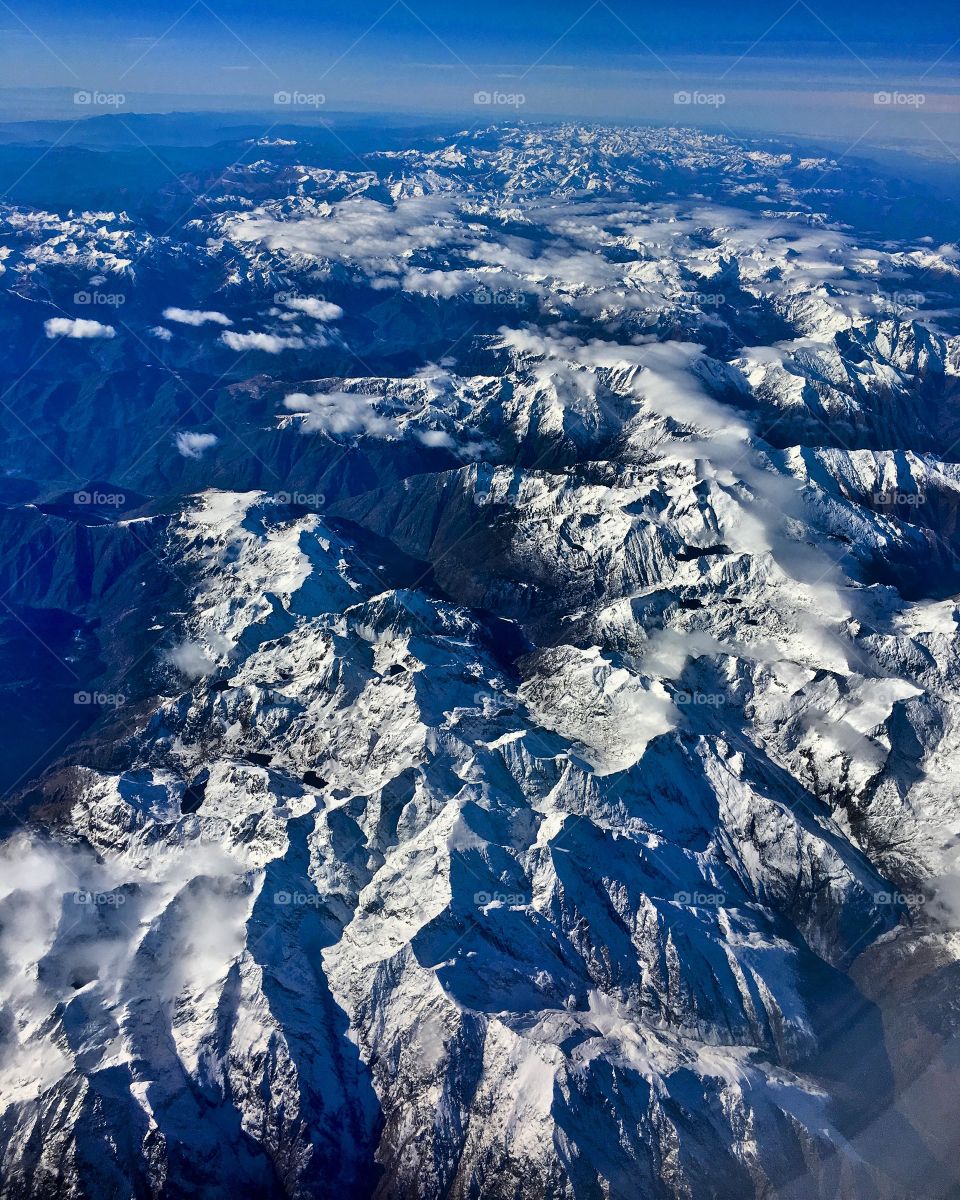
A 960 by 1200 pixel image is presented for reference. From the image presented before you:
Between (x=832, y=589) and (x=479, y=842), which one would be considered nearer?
(x=479, y=842)

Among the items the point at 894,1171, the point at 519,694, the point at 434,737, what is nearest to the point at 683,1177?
the point at 894,1171

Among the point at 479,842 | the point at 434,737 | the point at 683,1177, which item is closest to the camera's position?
the point at 683,1177

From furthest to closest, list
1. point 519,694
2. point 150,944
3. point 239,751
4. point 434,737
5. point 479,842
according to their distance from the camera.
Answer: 1. point 519,694
2. point 239,751
3. point 434,737
4. point 479,842
5. point 150,944

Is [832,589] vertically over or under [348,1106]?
over

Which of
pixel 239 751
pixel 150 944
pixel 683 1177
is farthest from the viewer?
pixel 239 751

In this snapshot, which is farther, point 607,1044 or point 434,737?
point 434,737

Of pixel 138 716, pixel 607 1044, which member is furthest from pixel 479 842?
pixel 138 716

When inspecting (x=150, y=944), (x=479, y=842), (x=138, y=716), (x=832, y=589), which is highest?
(x=832, y=589)

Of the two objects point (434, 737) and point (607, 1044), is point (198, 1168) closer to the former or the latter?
point (607, 1044)

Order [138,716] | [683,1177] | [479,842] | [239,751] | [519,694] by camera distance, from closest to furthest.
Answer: [683,1177], [479,842], [239,751], [519,694], [138,716]

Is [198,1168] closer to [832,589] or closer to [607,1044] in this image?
[607,1044]
